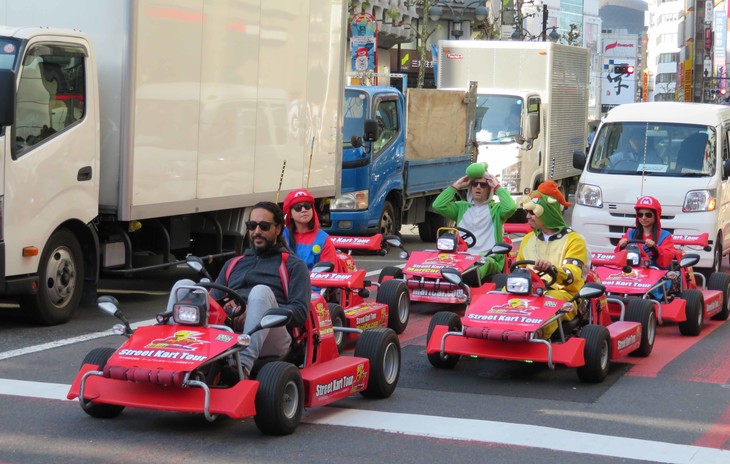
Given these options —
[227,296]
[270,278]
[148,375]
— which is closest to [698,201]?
[270,278]

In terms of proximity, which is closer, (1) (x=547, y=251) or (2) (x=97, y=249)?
(1) (x=547, y=251)

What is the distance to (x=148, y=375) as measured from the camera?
7285 mm

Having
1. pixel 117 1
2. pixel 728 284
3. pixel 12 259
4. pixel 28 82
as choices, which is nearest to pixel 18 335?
pixel 12 259

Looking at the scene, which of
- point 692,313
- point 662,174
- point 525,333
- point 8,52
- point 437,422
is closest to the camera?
point 437,422

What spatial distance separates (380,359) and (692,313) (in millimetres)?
4919

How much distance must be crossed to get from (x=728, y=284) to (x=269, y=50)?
18.8 ft

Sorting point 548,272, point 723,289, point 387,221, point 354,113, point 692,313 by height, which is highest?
point 354,113

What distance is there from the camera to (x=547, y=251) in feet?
36.3

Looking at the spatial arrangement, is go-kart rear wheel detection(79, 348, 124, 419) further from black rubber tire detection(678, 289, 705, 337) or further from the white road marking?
black rubber tire detection(678, 289, 705, 337)

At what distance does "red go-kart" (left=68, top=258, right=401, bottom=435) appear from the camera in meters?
7.37

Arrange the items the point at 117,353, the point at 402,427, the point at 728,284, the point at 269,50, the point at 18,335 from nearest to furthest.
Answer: the point at 117,353 → the point at 402,427 → the point at 18,335 → the point at 728,284 → the point at 269,50

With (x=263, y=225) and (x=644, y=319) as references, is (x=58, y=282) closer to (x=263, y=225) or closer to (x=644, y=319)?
(x=263, y=225)

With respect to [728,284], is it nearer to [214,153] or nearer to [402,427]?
[214,153]

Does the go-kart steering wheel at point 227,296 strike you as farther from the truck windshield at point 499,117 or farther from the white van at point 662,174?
the truck windshield at point 499,117
